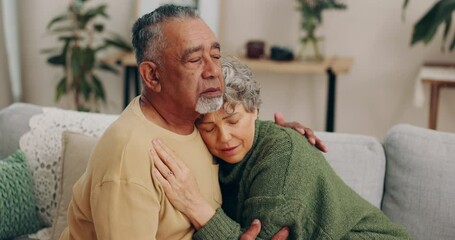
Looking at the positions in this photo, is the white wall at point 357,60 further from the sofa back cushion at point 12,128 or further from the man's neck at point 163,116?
the man's neck at point 163,116

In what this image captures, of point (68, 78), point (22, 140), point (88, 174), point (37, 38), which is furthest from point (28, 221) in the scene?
point (37, 38)

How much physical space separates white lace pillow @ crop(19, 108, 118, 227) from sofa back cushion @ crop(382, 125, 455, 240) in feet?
3.11

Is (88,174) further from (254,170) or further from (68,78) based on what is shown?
(68,78)

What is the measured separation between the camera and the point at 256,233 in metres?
1.40

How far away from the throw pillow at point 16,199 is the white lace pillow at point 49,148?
0.09 feet

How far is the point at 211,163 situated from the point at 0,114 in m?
0.98

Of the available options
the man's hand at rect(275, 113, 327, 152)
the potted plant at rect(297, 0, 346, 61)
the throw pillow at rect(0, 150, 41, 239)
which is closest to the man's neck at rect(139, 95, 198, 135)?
the man's hand at rect(275, 113, 327, 152)

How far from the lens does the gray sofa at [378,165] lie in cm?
175

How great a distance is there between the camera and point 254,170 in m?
1.49

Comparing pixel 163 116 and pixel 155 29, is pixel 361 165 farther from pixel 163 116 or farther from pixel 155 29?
pixel 155 29

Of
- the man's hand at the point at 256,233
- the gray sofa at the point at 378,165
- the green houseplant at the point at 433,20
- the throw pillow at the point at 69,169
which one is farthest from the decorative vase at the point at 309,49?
the man's hand at the point at 256,233

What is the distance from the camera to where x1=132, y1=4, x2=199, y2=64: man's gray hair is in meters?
1.27

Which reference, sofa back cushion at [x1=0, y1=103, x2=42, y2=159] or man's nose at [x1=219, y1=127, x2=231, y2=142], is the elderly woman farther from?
sofa back cushion at [x1=0, y1=103, x2=42, y2=159]

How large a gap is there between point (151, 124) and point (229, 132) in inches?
8.4
